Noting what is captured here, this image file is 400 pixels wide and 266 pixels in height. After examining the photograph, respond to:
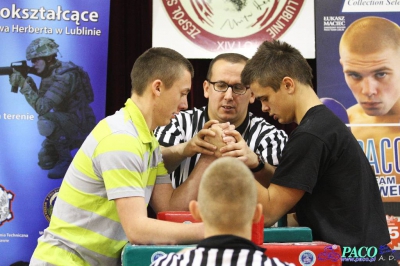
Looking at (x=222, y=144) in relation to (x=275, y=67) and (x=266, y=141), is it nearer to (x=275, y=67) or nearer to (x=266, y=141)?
(x=275, y=67)

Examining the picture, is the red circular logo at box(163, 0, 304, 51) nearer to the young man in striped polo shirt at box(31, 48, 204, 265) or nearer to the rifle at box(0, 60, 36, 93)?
the rifle at box(0, 60, 36, 93)

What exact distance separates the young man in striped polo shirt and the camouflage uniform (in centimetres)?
145

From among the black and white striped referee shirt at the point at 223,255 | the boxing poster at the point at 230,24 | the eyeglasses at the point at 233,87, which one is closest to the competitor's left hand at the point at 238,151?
the eyeglasses at the point at 233,87

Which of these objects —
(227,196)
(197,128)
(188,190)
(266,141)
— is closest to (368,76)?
(266,141)

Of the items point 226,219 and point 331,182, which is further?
point 331,182

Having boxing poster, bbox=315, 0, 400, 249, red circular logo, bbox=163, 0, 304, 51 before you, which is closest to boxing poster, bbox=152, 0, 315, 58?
red circular logo, bbox=163, 0, 304, 51

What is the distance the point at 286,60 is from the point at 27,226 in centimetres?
221

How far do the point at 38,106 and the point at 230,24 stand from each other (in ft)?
4.84

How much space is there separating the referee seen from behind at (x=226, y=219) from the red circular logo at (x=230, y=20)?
2473 millimetres

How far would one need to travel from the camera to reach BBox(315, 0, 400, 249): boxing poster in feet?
12.2

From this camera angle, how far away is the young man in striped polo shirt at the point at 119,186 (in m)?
1.82

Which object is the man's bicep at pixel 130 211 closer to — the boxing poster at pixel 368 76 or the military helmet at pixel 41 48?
the military helmet at pixel 41 48

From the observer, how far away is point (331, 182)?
209cm

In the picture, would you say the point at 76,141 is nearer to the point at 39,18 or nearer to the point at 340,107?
the point at 39,18
